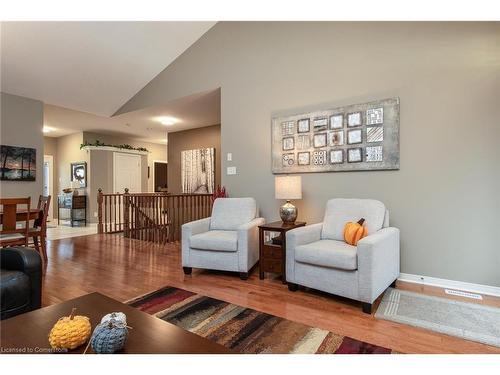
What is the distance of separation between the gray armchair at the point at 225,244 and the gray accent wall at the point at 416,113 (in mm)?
604

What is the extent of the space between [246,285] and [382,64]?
2761 millimetres

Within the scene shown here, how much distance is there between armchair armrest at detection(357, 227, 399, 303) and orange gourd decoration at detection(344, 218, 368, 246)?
0.55ft

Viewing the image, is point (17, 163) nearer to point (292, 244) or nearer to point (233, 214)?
point (233, 214)

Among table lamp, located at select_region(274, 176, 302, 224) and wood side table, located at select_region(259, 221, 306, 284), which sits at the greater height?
table lamp, located at select_region(274, 176, 302, 224)

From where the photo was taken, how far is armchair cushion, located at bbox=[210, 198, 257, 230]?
3.47m

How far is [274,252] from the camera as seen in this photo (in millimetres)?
2932

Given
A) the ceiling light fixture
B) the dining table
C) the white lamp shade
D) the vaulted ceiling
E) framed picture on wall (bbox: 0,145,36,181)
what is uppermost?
the vaulted ceiling

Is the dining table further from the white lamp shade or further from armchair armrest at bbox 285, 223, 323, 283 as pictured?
armchair armrest at bbox 285, 223, 323, 283

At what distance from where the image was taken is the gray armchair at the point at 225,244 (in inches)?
117

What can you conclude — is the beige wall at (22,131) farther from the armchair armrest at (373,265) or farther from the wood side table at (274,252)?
the armchair armrest at (373,265)

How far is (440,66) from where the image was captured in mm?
2764

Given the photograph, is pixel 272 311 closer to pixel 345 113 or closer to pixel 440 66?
pixel 345 113

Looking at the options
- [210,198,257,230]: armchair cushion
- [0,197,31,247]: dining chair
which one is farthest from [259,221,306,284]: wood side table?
[0,197,31,247]: dining chair

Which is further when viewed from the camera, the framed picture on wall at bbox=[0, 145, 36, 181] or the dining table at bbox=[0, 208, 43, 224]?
the framed picture on wall at bbox=[0, 145, 36, 181]
